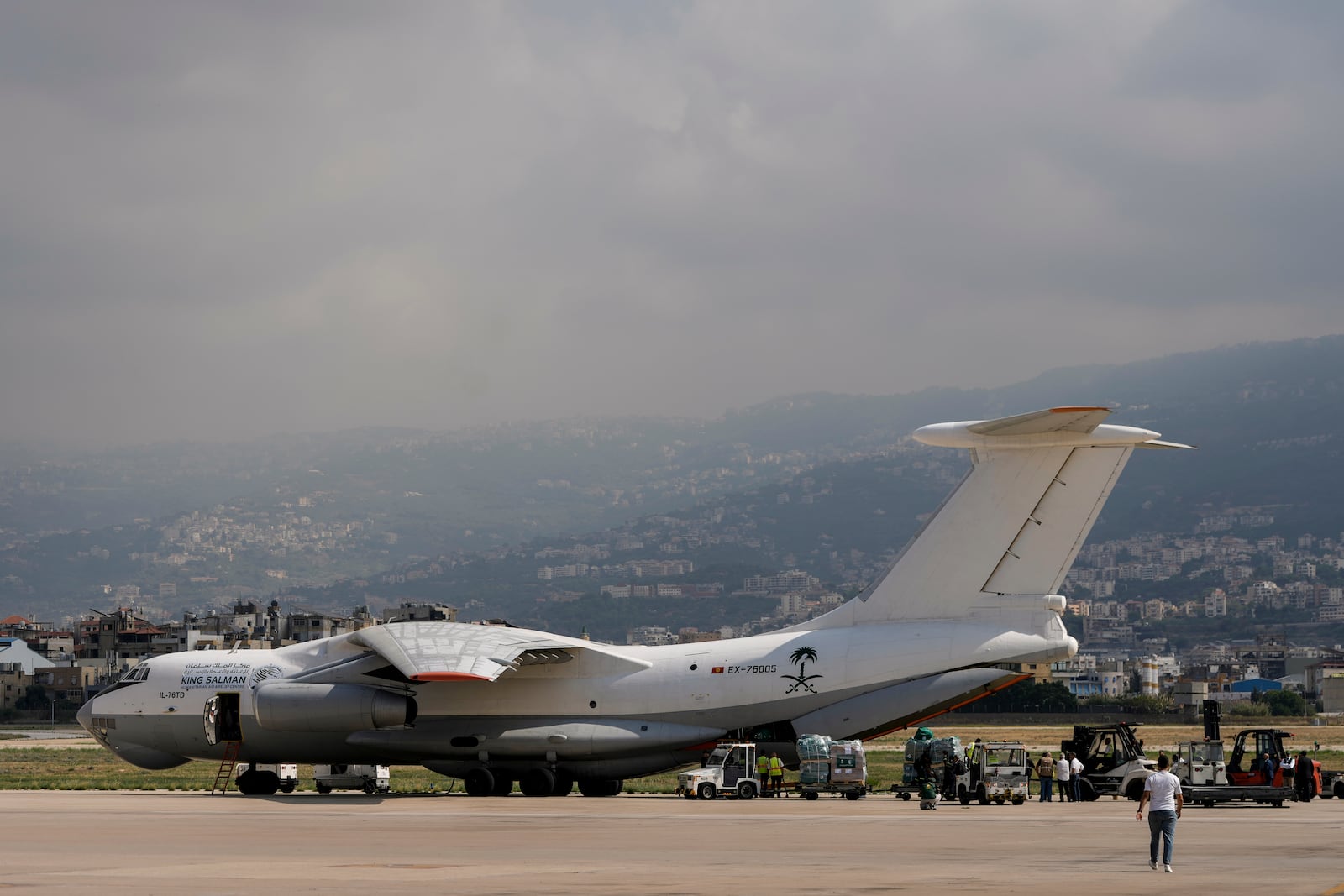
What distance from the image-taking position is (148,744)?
118 feet

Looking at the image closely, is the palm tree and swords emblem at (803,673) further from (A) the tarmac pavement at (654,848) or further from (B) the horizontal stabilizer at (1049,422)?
(B) the horizontal stabilizer at (1049,422)

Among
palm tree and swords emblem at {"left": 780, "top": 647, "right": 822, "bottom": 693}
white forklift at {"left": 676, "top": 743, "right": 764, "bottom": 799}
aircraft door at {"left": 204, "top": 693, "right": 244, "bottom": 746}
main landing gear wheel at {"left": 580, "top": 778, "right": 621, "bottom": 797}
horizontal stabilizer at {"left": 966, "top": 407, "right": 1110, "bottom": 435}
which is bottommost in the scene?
main landing gear wheel at {"left": 580, "top": 778, "right": 621, "bottom": 797}

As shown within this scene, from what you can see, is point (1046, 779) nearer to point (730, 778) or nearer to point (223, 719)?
point (730, 778)

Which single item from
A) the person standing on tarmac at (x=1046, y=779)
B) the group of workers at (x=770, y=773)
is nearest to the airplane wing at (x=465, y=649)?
the group of workers at (x=770, y=773)

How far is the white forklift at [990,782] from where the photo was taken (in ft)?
104

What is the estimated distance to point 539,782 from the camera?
113 ft

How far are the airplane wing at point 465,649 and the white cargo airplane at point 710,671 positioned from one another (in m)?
0.05

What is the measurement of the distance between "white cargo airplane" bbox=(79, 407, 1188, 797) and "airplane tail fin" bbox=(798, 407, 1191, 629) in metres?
0.04

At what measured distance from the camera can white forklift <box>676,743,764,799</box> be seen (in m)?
32.5

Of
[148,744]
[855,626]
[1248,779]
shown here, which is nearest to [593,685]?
[855,626]

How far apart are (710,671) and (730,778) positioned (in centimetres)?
214

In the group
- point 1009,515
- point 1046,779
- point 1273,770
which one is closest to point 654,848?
point 1009,515

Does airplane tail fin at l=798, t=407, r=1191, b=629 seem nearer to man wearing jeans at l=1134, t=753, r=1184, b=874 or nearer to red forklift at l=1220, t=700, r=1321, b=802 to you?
red forklift at l=1220, t=700, r=1321, b=802

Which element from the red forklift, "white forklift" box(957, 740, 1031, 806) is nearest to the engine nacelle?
"white forklift" box(957, 740, 1031, 806)
